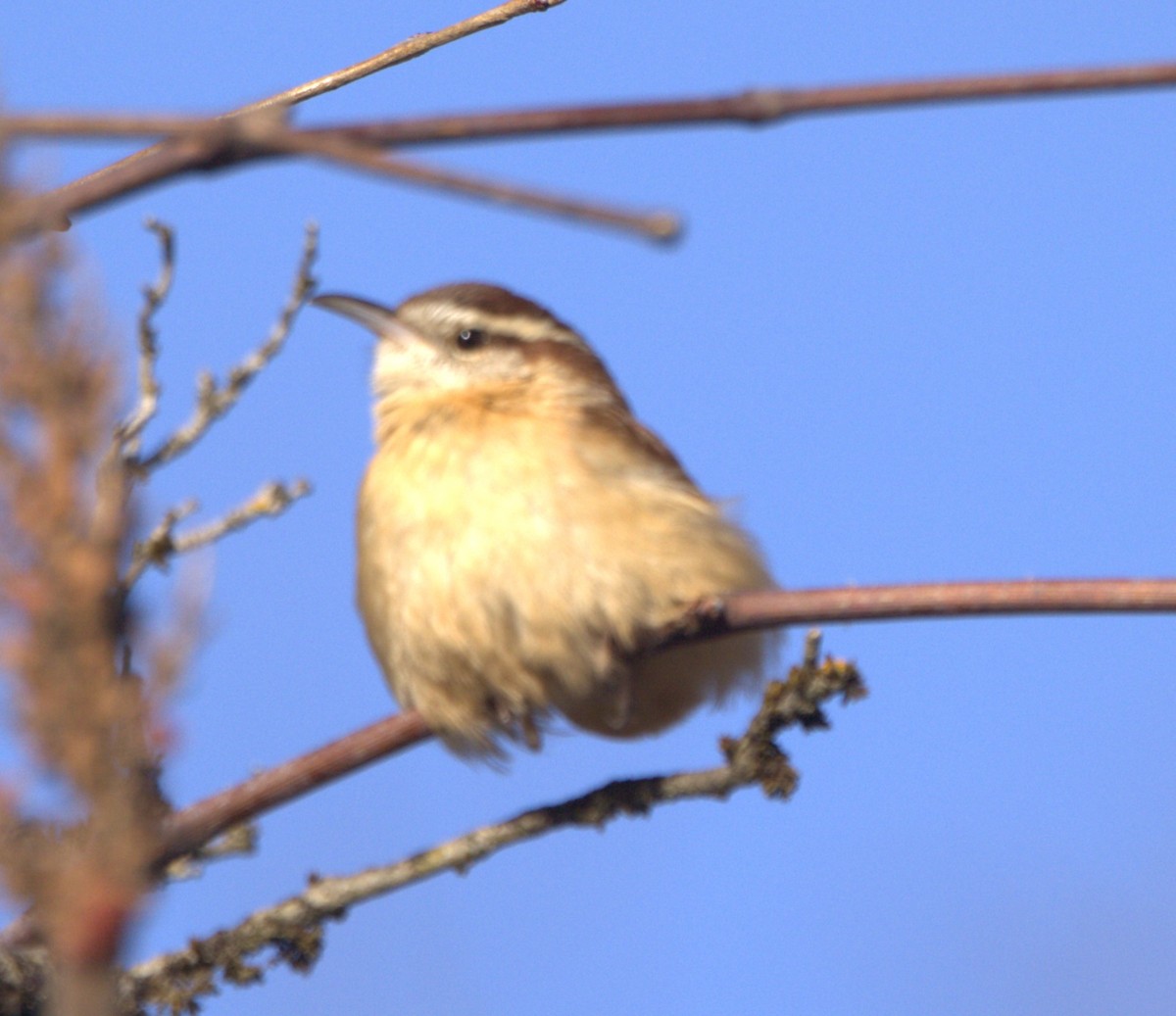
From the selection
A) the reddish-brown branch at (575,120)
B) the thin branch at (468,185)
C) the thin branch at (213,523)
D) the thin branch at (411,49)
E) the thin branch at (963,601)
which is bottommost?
the thin branch at (468,185)

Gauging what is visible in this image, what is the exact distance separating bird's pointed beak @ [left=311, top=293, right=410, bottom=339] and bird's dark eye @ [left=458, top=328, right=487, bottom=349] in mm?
185

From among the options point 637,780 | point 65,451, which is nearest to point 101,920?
point 65,451

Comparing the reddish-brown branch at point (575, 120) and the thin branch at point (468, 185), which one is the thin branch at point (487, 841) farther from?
the thin branch at point (468, 185)

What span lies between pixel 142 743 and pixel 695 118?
86 centimetres

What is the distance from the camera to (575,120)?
5.50ft

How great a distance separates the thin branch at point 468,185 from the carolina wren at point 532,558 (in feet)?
8.43

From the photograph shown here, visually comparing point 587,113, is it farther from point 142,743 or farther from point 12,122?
point 142,743

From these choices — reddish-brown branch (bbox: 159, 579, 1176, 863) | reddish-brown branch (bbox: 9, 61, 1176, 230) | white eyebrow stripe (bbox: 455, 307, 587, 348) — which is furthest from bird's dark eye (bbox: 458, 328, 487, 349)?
reddish-brown branch (bbox: 9, 61, 1176, 230)

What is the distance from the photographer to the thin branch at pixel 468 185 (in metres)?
1.41

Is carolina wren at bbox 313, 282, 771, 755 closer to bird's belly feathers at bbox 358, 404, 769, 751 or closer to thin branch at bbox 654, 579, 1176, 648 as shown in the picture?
bird's belly feathers at bbox 358, 404, 769, 751

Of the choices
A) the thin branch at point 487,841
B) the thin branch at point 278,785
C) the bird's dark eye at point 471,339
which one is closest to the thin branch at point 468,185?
the thin branch at point 278,785

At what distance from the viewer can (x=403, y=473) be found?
4441mm

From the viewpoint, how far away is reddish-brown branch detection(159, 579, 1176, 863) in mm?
2756

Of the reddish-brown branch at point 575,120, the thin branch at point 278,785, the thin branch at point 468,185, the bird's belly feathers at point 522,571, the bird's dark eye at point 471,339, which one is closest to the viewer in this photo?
the thin branch at point 468,185
